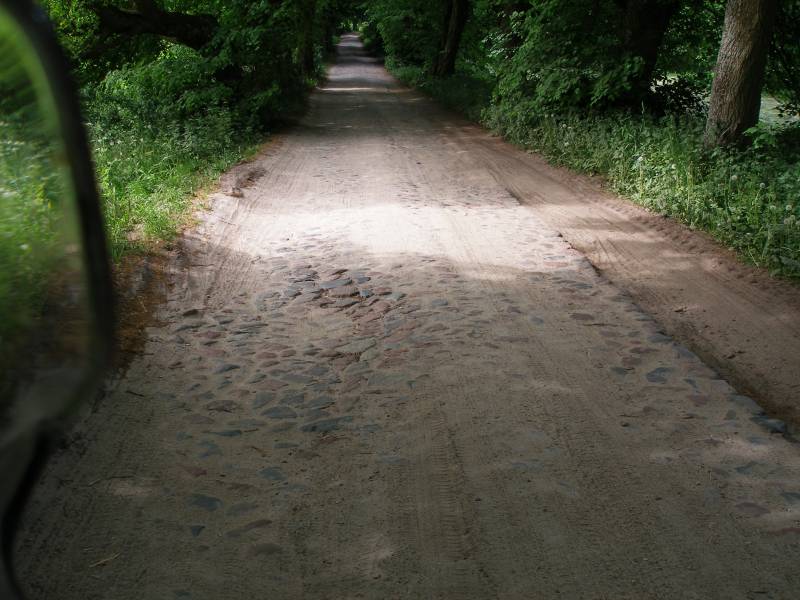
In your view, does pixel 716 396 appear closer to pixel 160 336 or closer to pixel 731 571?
pixel 731 571

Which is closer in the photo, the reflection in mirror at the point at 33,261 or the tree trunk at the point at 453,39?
the reflection in mirror at the point at 33,261

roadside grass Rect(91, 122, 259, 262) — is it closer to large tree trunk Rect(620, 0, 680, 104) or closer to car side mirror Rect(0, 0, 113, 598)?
car side mirror Rect(0, 0, 113, 598)

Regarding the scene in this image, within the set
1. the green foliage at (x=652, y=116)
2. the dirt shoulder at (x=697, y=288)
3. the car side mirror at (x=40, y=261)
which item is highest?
the car side mirror at (x=40, y=261)

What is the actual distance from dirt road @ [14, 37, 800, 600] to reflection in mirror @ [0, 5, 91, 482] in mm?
1980

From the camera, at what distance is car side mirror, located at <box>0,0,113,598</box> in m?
1.03

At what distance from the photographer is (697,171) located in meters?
9.83

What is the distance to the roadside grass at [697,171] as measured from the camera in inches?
301

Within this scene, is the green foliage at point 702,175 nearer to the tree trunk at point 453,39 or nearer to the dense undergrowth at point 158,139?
the dense undergrowth at point 158,139

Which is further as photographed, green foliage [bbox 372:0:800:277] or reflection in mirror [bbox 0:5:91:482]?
green foliage [bbox 372:0:800:277]

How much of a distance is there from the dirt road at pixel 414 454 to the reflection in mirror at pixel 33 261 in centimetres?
198

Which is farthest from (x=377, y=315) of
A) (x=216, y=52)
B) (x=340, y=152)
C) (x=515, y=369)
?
(x=216, y=52)

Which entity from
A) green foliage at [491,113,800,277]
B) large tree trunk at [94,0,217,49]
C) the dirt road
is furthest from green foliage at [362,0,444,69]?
the dirt road

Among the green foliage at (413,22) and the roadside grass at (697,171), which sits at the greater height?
the green foliage at (413,22)

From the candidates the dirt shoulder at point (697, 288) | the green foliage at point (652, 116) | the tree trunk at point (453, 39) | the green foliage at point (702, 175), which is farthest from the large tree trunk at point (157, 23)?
the tree trunk at point (453, 39)
